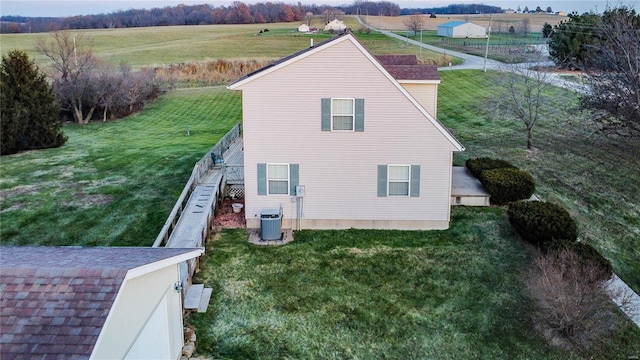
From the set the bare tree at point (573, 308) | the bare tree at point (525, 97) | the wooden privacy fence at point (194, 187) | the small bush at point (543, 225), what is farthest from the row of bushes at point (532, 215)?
the wooden privacy fence at point (194, 187)

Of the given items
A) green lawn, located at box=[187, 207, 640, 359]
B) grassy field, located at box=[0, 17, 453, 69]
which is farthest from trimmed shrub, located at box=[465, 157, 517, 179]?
grassy field, located at box=[0, 17, 453, 69]

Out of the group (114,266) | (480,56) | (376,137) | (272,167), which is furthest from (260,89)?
(480,56)

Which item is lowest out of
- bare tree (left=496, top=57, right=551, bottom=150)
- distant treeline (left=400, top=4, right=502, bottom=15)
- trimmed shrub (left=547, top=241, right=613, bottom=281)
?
trimmed shrub (left=547, top=241, right=613, bottom=281)

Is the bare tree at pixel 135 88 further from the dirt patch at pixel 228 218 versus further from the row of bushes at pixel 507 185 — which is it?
the row of bushes at pixel 507 185

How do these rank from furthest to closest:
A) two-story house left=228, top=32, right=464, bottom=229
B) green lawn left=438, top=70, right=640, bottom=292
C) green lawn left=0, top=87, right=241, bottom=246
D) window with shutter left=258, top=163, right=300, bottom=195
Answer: green lawn left=0, top=87, right=241, bottom=246
green lawn left=438, top=70, right=640, bottom=292
window with shutter left=258, top=163, right=300, bottom=195
two-story house left=228, top=32, right=464, bottom=229

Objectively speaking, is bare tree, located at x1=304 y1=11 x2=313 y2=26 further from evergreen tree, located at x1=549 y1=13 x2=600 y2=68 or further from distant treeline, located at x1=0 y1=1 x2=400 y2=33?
evergreen tree, located at x1=549 y1=13 x2=600 y2=68

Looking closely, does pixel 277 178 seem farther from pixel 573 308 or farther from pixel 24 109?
pixel 24 109

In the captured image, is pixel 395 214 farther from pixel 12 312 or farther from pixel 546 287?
pixel 12 312

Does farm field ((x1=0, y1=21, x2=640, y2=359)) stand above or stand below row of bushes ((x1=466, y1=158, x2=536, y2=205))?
below
